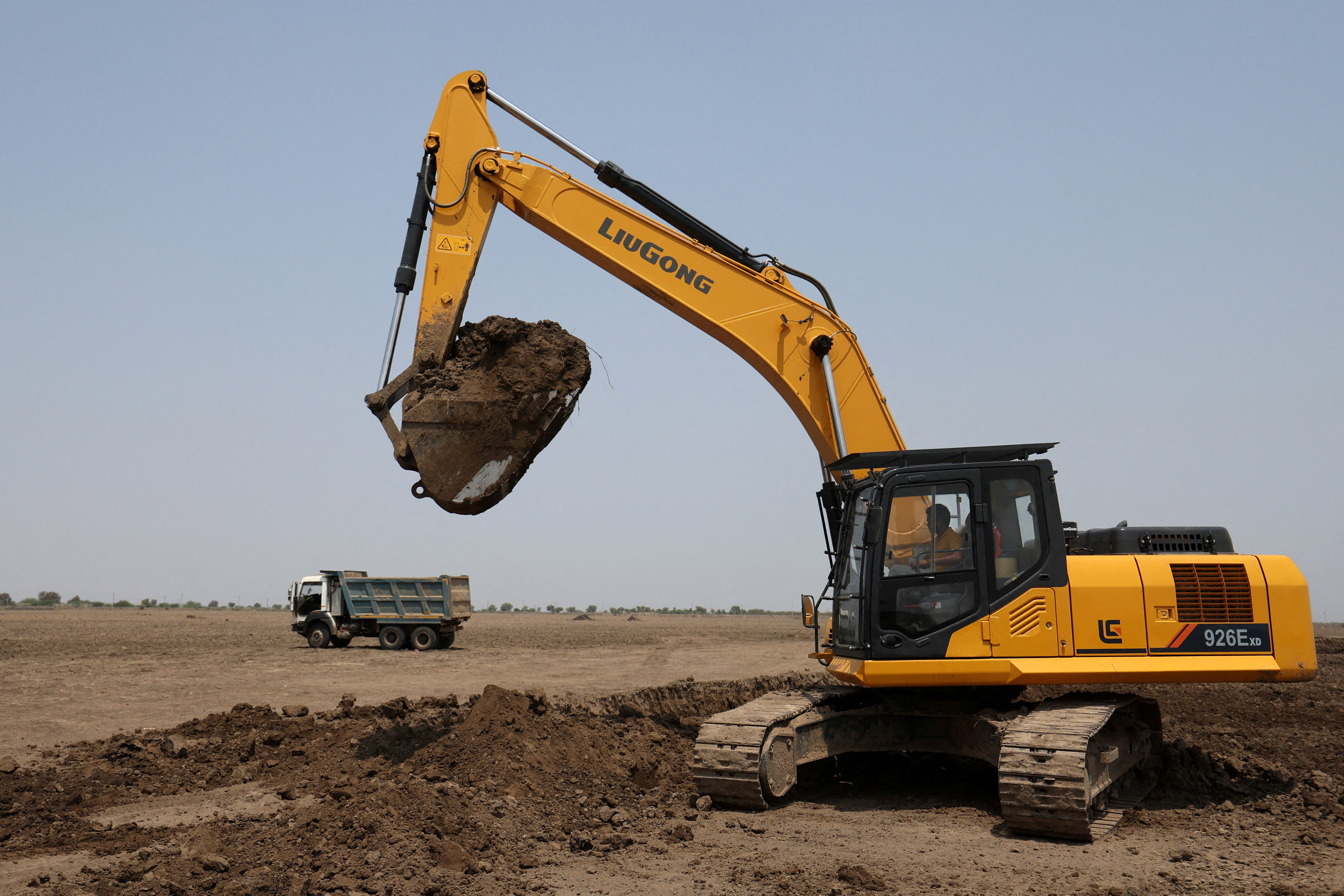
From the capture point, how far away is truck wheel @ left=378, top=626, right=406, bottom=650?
26.8m

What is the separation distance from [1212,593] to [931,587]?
7.47 ft

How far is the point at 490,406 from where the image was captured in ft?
27.3

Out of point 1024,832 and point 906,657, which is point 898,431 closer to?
point 906,657

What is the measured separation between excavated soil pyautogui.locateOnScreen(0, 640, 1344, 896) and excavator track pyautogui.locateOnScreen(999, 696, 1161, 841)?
195mm

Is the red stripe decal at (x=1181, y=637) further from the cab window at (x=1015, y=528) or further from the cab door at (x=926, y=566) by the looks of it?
the cab door at (x=926, y=566)

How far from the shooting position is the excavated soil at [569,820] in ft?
19.4

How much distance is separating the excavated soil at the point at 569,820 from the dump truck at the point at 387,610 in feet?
50.5

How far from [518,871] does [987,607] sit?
13.2ft

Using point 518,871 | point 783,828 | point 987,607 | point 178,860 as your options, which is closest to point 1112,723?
point 987,607

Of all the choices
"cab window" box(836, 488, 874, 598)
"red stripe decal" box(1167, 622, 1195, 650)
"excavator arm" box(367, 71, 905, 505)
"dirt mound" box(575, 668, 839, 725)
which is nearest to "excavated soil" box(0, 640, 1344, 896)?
"red stripe decal" box(1167, 622, 1195, 650)

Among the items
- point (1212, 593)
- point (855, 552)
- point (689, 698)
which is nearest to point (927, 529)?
point (855, 552)

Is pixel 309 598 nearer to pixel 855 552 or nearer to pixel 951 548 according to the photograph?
pixel 855 552

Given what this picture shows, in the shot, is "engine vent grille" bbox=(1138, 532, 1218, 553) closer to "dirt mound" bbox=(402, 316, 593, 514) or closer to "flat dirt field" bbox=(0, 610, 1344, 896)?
"flat dirt field" bbox=(0, 610, 1344, 896)

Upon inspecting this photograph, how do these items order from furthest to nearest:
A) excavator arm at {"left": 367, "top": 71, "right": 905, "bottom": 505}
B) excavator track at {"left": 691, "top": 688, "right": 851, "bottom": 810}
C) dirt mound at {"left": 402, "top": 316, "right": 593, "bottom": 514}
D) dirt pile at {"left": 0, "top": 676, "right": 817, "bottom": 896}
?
1. excavator arm at {"left": 367, "top": 71, "right": 905, "bottom": 505}
2. dirt mound at {"left": 402, "top": 316, "right": 593, "bottom": 514}
3. excavator track at {"left": 691, "top": 688, "right": 851, "bottom": 810}
4. dirt pile at {"left": 0, "top": 676, "right": 817, "bottom": 896}
